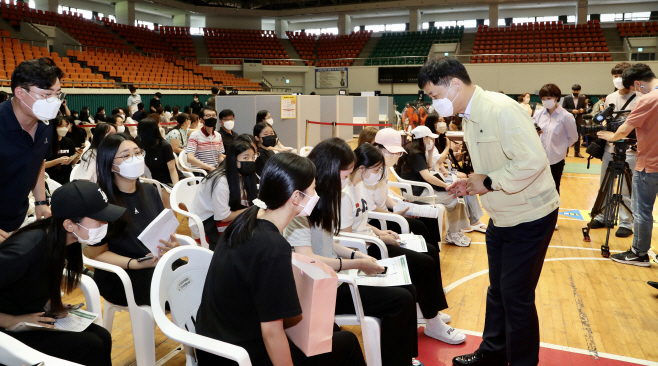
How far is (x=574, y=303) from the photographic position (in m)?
3.49

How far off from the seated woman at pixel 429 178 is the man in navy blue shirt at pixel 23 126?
3.09 metres

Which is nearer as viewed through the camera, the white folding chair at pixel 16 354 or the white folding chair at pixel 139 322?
the white folding chair at pixel 16 354

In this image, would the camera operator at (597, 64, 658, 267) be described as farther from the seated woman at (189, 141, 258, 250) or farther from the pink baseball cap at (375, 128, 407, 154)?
the seated woman at (189, 141, 258, 250)

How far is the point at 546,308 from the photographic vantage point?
3414 mm

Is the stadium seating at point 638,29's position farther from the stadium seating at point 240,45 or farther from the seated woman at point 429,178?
the seated woman at point 429,178

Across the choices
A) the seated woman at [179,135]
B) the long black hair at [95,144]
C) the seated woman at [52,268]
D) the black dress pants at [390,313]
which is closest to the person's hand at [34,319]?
the seated woman at [52,268]

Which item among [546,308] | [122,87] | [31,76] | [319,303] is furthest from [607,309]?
[122,87]

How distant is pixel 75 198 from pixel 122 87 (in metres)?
15.1

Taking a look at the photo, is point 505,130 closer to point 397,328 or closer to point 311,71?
point 397,328

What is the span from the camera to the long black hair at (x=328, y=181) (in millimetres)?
2277

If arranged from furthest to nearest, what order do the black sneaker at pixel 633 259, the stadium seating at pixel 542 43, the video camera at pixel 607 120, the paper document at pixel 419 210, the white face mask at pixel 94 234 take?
the stadium seating at pixel 542 43 → the black sneaker at pixel 633 259 → the video camera at pixel 607 120 → the paper document at pixel 419 210 → the white face mask at pixel 94 234

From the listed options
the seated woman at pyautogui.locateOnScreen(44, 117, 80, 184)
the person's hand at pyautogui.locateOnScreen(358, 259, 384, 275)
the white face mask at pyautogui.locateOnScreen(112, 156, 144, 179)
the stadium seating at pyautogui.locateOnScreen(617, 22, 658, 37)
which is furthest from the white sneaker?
the stadium seating at pyautogui.locateOnScreen(617, 22, 658, 37)

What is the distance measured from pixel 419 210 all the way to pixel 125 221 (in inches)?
88.6

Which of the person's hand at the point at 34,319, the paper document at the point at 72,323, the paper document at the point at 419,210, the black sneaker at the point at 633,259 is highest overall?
the paper document at the point at 419,210
